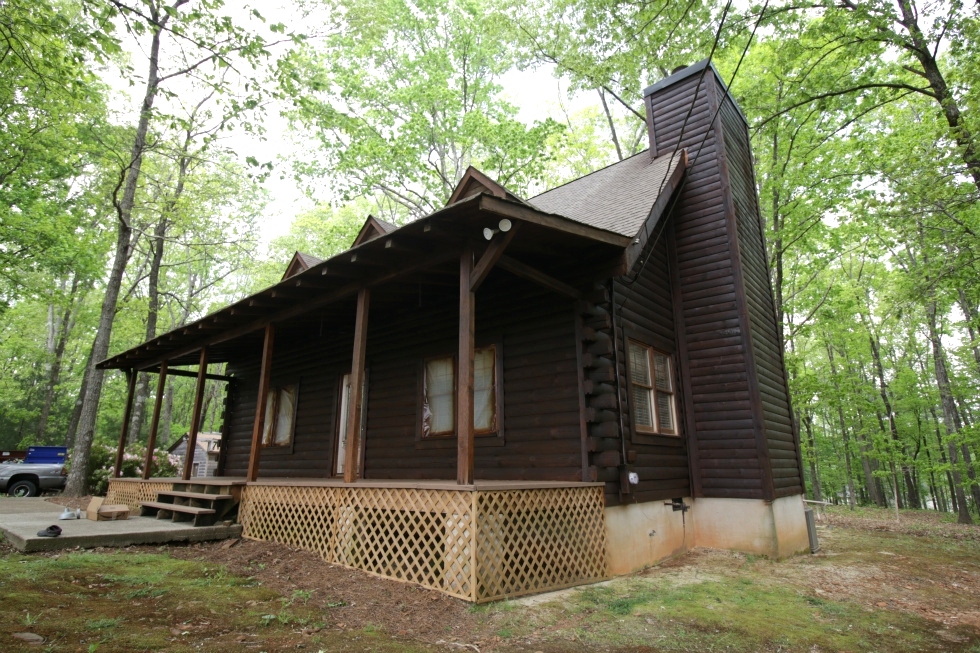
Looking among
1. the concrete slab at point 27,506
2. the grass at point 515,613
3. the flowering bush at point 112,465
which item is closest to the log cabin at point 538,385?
the grass at point 515,613

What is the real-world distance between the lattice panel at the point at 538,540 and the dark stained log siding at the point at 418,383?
808mm

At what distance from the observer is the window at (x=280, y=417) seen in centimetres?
1202

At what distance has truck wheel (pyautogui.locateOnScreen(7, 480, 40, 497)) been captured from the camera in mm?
15102

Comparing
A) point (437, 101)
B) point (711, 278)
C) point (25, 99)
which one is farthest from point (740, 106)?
point (25, 99)

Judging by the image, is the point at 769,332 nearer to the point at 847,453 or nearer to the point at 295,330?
the point at 295,330

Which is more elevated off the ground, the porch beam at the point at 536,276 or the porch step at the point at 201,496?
the porch beam at the point at 536,276

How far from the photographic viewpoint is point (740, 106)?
451 inches

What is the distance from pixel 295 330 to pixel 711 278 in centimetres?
845

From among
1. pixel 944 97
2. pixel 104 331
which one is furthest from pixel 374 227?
pixel 944 97

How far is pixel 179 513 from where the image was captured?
8.80 metres

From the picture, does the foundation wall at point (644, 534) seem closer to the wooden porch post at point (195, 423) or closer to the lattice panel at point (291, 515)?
the lattice panel at point (291, 515)

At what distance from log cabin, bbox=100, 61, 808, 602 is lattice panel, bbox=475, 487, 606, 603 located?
24 mm

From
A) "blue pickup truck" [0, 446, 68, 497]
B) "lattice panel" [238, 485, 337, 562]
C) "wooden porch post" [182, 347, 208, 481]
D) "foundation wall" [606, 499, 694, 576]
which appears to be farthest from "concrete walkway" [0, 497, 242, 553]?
"blue pickup truck" [0, 446, 68, 497]

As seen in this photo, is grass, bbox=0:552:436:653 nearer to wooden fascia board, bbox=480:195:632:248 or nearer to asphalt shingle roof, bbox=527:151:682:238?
wooden fascia board, bbox=480:195:632:248
